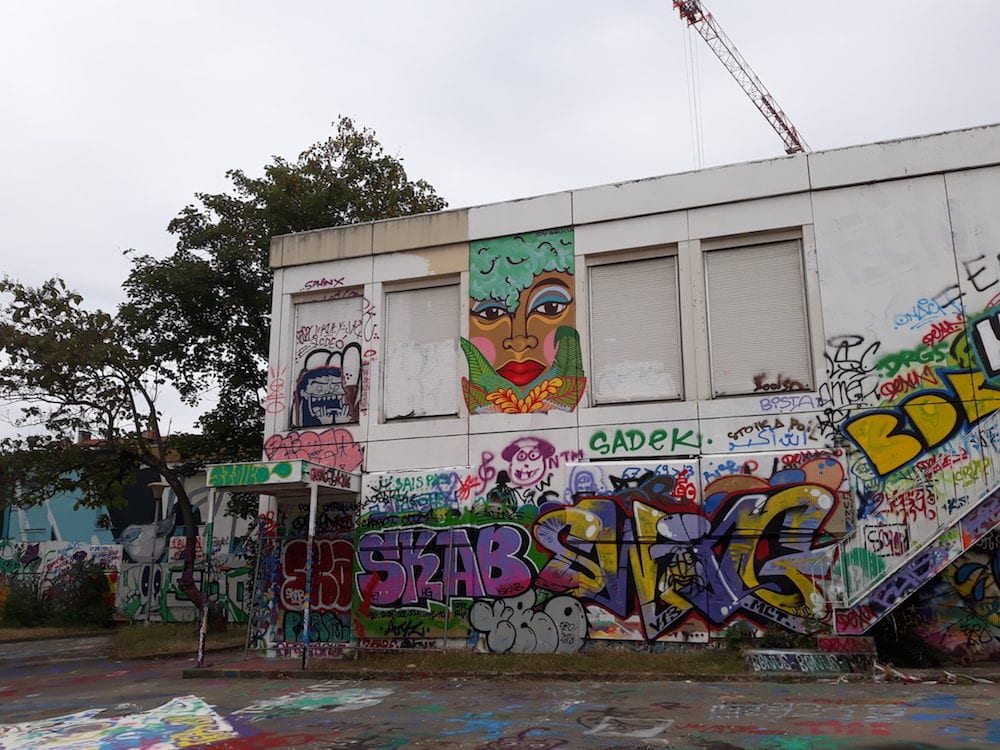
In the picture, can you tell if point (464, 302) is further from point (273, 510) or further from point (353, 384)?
point (273, 510)

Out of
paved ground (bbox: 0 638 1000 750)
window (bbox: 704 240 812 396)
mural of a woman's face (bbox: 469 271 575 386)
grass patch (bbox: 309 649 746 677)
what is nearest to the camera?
paved ground (bbox: 0 638 1000 750)

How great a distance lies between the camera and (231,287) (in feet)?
78.3

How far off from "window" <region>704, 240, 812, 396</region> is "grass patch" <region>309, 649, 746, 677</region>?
4.41m

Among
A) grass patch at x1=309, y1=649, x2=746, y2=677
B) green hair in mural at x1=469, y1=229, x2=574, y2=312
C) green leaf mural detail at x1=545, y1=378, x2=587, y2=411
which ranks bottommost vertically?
grass patch at x1=309, y1=649, x2=746, y2=677

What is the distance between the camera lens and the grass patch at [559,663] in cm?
1276

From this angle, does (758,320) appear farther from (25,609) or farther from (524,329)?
(25,609)

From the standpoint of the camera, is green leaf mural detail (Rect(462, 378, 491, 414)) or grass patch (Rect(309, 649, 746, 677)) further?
green leaf mural detail (Rect(462, 378, 491, 414))

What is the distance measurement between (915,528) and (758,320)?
4.15 meters

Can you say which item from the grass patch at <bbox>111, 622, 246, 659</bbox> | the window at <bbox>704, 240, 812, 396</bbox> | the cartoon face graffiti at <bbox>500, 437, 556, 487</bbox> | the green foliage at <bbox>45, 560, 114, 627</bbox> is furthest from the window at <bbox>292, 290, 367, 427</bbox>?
the green foliage at <bbox>45, 560, 114, 627</bbox>

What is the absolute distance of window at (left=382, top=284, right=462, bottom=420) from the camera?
1653 centimetres

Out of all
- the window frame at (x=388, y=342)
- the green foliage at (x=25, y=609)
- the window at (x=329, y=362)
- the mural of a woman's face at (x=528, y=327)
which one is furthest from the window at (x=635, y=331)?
the green foliage at (x=25, y=609)

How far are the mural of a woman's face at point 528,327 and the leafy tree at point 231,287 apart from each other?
980cm

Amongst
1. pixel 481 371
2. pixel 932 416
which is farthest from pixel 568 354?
pixel 932 416

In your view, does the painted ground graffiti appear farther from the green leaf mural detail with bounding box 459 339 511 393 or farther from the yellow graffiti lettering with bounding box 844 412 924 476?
the yellow graffiti lettering with bounding box 844 412 924 476
